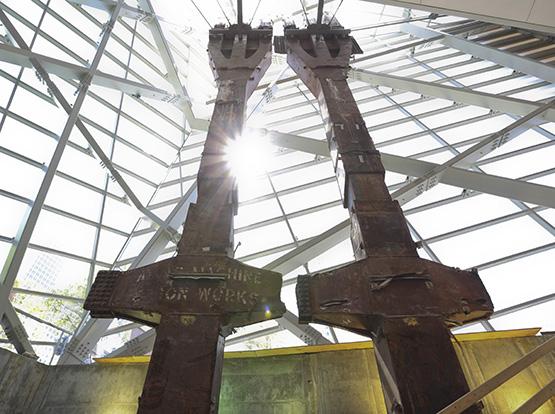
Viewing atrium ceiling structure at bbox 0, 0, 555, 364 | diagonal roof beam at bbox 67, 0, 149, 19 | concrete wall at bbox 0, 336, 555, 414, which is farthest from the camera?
diagonal roof beam at bbox 67, 0, 149, 19

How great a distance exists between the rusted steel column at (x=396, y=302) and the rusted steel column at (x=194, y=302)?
339mm

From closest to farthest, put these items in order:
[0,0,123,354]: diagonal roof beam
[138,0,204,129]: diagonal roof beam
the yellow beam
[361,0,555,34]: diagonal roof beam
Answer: the yellow beam < [0,0,123,354]: diagonal roof beam < [361,0,555,34]: diagonal roof beam < [138,0,204,129]: diagonal roof beam

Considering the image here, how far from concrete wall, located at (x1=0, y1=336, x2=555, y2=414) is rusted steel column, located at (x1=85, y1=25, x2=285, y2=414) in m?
2.66

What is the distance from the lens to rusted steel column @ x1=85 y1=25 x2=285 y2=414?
1468 millimetres

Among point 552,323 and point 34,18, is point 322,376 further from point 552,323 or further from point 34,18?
point 34,18

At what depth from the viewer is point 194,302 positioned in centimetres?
172

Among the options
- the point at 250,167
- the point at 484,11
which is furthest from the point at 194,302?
the point at 250,167

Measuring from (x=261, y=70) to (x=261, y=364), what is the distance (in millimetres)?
3919

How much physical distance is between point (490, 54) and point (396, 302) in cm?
1446

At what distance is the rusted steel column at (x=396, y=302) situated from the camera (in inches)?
58.3

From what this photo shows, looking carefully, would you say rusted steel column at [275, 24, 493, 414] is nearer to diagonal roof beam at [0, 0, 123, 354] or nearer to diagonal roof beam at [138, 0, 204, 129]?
diagonal roof beam at [0, 0, 123, 354]

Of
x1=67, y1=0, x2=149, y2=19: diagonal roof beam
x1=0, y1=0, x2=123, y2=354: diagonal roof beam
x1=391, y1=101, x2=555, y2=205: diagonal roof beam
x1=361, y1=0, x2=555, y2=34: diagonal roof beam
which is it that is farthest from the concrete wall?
x1=67, y1=0, x2=149, y2=19: diagonal roof beam

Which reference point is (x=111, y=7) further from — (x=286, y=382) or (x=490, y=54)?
(x=490, y=54)

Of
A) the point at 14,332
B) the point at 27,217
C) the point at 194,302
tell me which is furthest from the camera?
the point at 27,217
